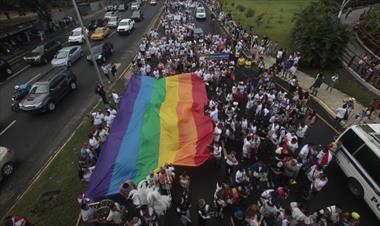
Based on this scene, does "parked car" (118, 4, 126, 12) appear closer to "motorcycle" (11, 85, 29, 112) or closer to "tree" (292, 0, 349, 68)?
"motorcycle" (11, 85, 29, 112)

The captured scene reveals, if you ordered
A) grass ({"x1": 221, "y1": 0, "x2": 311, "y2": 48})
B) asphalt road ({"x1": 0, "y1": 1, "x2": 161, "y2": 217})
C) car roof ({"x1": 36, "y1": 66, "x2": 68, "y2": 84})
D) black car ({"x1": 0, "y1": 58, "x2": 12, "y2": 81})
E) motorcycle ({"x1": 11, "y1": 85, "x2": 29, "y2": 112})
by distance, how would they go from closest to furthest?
1. asphalt road ({"x1": 0, "y1": 1, "x2": 161, "y2": 217})
2. motorcycle ({"x1": 11, "y1": 85, "x2": 29, "y2": 112})
3. car roof ({"x1": 36, "y1": 66, "x2": 68, "y2": 84})
4. black car ({"x1": 0, "y1": 58, "x2": 12, "y2": 81})
5. grass ({"x1": 221, "y1": 0, "x2": 311, "y2": 48})

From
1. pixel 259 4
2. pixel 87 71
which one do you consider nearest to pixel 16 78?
pixel 87 71

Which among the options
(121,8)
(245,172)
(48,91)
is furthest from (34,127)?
(121,8)

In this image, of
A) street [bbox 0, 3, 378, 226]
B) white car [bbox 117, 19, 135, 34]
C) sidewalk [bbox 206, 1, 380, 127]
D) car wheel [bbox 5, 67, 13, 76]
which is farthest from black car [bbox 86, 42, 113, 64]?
sidewalk [bbox 206, 1, 380, 127]

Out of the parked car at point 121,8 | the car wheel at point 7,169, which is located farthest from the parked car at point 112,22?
the car wheel at point 7,169

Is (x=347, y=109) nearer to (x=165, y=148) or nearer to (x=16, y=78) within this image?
(x=165, y=148)

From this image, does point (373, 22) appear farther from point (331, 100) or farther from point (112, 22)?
point (112, 22)
